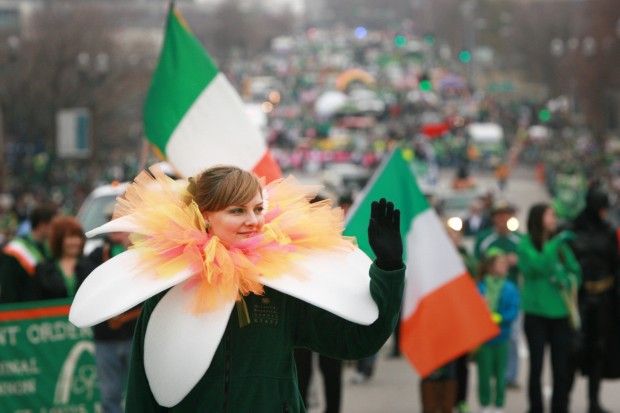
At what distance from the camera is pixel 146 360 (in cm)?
477

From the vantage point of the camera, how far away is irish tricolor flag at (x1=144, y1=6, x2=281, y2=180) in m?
9.74

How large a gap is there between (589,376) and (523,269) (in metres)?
0.91

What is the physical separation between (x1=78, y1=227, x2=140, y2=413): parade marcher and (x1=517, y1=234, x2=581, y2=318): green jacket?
2.77 metres

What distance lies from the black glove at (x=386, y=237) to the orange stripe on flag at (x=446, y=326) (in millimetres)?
4661

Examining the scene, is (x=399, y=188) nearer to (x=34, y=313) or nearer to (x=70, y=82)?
(x=34, y=313)

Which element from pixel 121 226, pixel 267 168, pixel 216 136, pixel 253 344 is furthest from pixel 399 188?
pixel 253 344

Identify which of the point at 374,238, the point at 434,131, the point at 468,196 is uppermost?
the point at 434,131

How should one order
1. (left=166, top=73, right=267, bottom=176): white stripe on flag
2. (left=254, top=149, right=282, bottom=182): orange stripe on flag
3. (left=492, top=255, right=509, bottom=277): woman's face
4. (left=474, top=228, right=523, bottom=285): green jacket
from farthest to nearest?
1. (left=474, top=228, right=523, bottom=285): green jacket
2. (left=492, top=255, right=509, bottom=277): woman's face
3. (left=166, top=73, right=267, bottom=176): white stripe on flag
4. (left=254, top=149, right=282, bottom=182): orange stripe on flag

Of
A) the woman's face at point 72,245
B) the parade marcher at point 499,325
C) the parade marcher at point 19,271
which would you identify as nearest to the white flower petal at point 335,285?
the woman's face at point 72,245

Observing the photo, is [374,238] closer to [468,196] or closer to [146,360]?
[146,360]

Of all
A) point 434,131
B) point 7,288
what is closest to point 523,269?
point 7,288

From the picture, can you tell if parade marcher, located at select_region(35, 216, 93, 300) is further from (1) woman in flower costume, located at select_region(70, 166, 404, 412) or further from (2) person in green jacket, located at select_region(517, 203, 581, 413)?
(1) woman in flower costume, located at select_region(70, 166, 404, 412)

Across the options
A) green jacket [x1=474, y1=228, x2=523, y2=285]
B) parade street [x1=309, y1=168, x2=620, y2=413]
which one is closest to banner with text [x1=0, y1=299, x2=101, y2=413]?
parade street [x1=309, y1=168, x2=620, y2=413]

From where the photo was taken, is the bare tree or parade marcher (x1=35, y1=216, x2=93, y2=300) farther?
the bare tree
